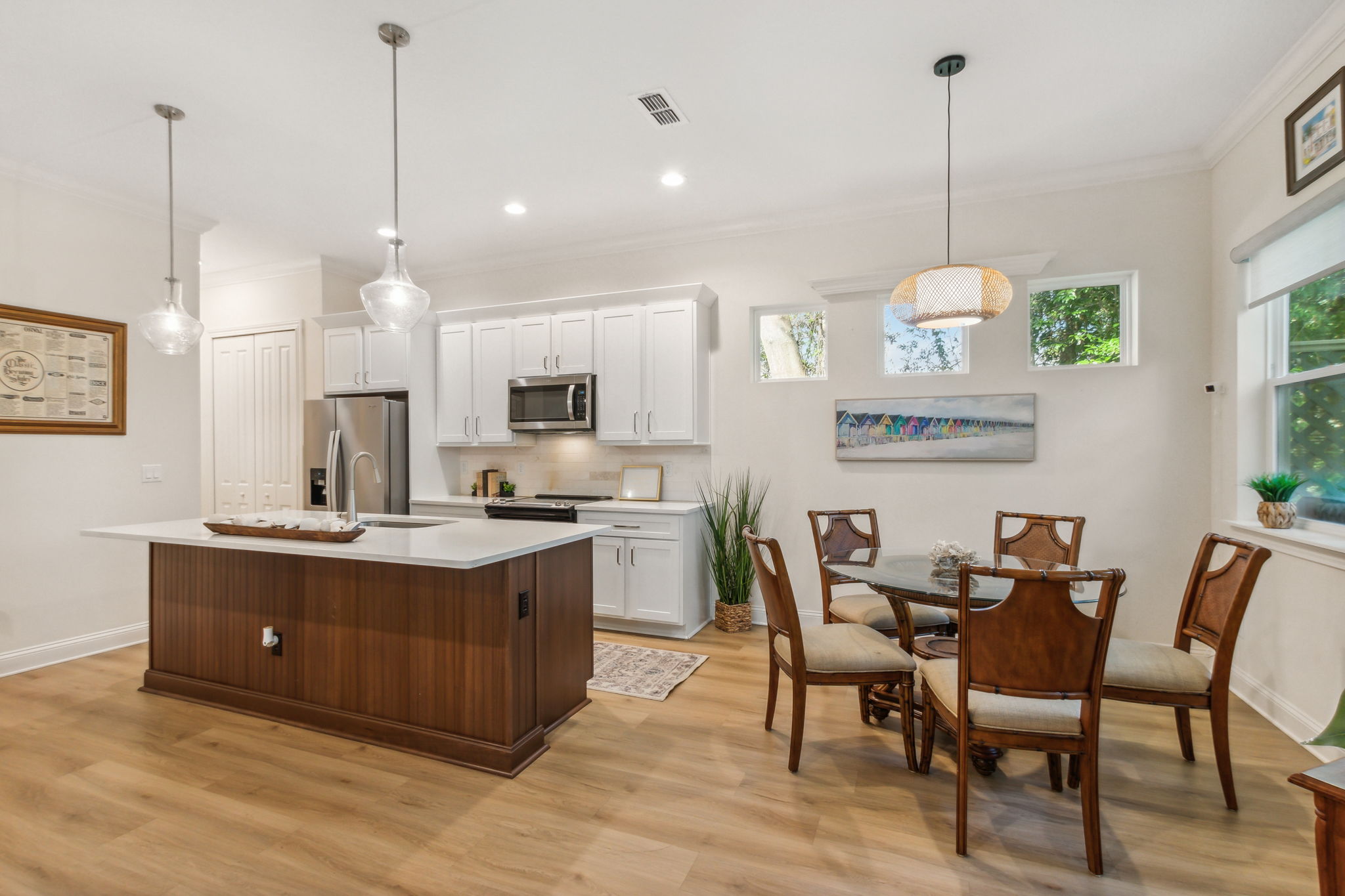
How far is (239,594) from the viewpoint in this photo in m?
3.00

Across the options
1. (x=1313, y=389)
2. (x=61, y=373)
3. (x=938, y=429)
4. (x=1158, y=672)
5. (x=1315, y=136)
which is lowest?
(x=1158, y=672)

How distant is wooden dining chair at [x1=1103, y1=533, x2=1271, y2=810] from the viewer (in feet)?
6.89

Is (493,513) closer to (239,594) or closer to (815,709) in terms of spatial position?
(239,594)

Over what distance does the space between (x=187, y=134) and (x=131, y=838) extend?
324 centimetres

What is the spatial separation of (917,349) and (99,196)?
5.24 m

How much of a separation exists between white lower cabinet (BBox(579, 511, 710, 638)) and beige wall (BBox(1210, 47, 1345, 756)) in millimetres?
2945

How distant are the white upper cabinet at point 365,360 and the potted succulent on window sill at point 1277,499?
5321 mm

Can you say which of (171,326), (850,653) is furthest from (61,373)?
(850,653)

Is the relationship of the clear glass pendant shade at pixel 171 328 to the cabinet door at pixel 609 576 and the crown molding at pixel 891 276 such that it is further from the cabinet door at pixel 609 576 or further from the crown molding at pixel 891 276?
the crown molding at pixel 891 276

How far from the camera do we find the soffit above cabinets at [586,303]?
4.41 meters

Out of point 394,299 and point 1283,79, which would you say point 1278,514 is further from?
point 394,299

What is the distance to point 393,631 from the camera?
2.65 m

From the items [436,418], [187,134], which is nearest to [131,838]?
[187,134]

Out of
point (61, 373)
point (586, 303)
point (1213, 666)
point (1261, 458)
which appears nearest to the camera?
point (1213, 666)
